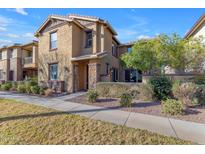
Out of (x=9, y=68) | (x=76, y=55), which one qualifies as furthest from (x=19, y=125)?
(x=9, y=68)

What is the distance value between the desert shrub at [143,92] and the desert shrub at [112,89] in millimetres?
645

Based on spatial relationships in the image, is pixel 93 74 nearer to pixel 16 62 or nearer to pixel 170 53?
pixel 170 53

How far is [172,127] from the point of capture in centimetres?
556

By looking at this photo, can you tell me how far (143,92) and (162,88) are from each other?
1166mm

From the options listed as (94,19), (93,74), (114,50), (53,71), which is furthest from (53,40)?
(114,50)

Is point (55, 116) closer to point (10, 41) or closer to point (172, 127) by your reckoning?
point (172, 127)

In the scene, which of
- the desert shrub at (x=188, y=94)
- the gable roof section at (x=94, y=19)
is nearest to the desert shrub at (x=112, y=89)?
the desert shrub at (x=188, y=94)

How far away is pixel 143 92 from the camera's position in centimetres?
1004

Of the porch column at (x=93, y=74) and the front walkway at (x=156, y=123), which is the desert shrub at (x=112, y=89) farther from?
the front walkway at (x=156, y=123)

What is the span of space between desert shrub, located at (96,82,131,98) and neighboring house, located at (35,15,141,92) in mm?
2304

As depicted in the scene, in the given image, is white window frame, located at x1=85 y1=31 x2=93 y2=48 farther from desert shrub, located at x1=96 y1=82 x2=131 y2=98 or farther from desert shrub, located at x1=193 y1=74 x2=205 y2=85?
desert shrub, located at x1=193 y1=74 x2=205 y2=85

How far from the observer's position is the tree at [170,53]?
11656mm

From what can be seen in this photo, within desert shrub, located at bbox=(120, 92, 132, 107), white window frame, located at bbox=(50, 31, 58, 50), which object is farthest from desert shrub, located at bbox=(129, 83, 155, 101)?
white window frame, located at bbox=(50, 31, 58, 50)

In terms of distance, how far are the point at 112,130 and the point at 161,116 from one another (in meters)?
2.76
